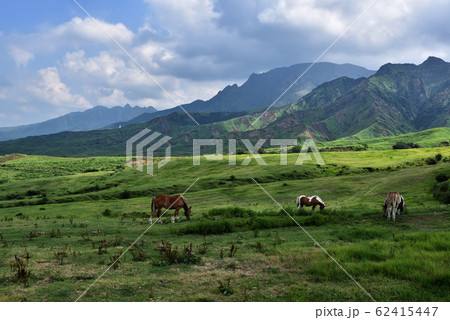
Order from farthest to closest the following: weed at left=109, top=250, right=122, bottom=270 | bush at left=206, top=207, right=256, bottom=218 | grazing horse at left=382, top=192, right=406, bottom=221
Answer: bush at left=206, top=207, right=256, bottom=218 → grazing horse at left=382, top=192, right=406, bottom=221 → weed at left=109, top=250, right=122, bottom=270

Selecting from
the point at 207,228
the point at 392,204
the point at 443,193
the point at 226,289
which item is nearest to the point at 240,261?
the point at 226,289

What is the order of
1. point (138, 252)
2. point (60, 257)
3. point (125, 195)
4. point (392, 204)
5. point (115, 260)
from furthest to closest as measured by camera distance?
point (125, 195), point (392, 204), point (138, 252), point (60, 257), point (115, 260)

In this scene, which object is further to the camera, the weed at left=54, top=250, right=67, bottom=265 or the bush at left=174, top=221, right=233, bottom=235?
the bush at left=174, top=221, right=233, bottom=235

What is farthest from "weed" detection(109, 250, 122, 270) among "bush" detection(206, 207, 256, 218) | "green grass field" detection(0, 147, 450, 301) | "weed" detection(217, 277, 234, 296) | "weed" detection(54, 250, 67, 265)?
"bush" detection(206, 207, 256, 218)

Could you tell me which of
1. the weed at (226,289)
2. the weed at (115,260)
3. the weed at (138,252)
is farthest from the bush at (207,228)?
the weed at (226,289)

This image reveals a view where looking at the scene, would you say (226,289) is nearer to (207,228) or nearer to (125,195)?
(207,228)

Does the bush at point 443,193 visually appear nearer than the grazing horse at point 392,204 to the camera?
No

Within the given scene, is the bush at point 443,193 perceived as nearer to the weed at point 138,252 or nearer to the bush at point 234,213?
the bush at point 234,213

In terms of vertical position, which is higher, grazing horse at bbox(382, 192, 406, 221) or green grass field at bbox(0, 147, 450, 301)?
grazing horse at bbox(382, 192, 406, 221)

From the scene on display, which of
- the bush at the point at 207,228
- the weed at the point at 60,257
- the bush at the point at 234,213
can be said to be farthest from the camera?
the bush at the point at 234,213

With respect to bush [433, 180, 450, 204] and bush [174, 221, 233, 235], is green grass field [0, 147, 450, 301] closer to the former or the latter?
bush [174, 221, 233, 235]

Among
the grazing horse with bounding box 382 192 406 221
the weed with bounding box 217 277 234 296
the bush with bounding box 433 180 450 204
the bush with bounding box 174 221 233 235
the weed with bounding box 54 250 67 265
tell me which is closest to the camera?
the weed with bounding box 217 277 234 296

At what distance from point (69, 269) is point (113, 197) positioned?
64.3 metres

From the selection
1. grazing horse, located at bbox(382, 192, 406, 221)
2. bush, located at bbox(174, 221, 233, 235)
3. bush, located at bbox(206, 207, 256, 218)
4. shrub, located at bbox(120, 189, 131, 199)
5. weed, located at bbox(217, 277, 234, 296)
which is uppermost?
grazing horse, located at bbox(382, 192, 406, 221)
